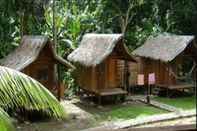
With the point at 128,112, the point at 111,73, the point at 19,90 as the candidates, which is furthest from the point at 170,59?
the point at 19,90

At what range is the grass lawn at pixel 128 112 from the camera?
15472 millimetres

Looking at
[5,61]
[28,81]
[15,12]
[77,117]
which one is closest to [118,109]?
[77,117]

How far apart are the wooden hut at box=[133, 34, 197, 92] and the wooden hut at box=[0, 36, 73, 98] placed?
5122 millimetres

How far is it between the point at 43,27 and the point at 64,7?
233 centimetres

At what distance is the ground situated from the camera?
14.1 m

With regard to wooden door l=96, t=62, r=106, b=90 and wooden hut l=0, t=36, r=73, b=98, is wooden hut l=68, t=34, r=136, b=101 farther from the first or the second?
wooden hut l=0, t=36, r=73, b=98

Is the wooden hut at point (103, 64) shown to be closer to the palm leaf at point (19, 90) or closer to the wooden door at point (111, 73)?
the wooden door at point (111, 73)

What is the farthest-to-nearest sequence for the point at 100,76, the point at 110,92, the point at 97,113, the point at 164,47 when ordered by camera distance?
the point at 164,47 < the point at 100,76 < the point at 110,92 < the point at 97,113

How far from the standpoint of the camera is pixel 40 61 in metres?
16.4

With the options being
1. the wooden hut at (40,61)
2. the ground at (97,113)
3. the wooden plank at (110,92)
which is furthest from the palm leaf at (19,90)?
the wooden plank at (110,92)

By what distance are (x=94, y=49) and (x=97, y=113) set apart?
3.64m

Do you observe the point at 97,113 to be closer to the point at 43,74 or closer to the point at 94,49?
the point at 43,74

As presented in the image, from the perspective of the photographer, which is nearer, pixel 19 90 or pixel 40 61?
pixel 19 90

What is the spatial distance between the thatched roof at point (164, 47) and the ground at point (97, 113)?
2.03 m
